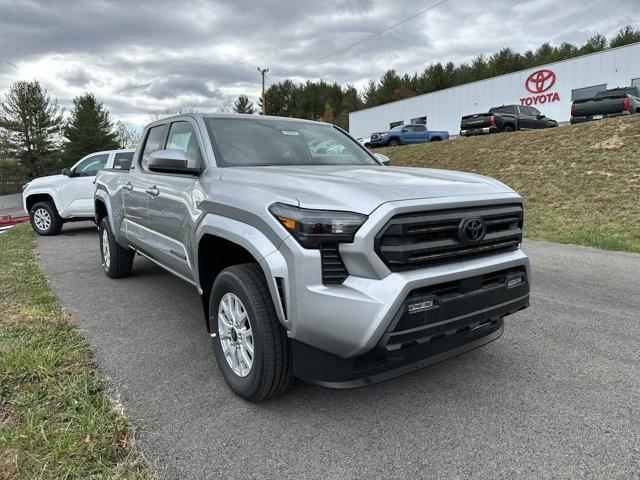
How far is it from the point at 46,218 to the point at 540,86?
30.2 meters

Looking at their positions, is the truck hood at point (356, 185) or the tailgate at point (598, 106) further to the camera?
the tailgate at point (598, 106)

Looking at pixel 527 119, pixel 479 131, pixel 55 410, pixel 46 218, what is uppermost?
pixel 527 119

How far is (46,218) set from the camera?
35.5 feet

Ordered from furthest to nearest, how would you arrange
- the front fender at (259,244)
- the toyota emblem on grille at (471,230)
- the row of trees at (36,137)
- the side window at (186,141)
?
the row of trees at (36,137) < the side window at (186,141) < the toyota emblem on grille at (471,230) < the front fender at (259,244)

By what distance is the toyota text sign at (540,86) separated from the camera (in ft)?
98.7

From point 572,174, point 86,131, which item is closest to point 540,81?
point 572,174

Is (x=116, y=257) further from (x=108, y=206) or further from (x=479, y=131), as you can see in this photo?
(x=479, y=131)

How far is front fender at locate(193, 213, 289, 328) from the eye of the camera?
97.1 inches

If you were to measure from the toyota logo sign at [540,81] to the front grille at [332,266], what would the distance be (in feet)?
108

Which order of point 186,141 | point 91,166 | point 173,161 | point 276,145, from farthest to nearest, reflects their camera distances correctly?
1. point 91,166
2. point 186,141
3. point 276,145
4. point 173,161

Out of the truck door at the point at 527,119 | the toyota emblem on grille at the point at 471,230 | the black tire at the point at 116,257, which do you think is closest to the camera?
the toyota emblem on grille at the point at 471,230

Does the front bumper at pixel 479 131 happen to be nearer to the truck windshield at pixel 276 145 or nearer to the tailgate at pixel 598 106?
the tailgate at pixel 598 106

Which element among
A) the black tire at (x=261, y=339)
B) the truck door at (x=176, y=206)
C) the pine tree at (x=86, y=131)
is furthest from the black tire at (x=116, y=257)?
the pine tree at (x=86, y=131)

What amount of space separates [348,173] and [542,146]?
14.2 metres
